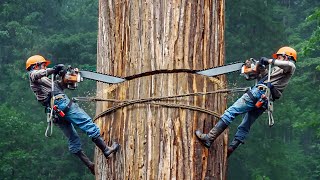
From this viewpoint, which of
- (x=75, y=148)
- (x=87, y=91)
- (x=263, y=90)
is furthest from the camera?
(x=87, y=91)

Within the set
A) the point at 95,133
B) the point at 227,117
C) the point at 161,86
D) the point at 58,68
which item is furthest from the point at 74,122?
the point at 227,117

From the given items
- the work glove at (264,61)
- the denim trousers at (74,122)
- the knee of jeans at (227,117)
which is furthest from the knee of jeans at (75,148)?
the work glove at (264,61)

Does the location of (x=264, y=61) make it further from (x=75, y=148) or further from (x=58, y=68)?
(x=75, y=148)

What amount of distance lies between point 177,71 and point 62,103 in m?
1.16

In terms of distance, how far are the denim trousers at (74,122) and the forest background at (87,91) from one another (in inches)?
1107

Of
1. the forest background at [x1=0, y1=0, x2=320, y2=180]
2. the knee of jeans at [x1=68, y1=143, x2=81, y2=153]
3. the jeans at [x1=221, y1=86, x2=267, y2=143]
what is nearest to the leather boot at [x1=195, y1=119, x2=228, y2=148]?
the jeans at [x1=221, y1=86, x2=267, y2=143]

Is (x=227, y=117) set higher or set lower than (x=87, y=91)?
higher

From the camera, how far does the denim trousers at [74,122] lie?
215 inches

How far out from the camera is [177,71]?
202 inches

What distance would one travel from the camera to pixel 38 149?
121ft

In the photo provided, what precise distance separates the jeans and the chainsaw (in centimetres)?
→ 19

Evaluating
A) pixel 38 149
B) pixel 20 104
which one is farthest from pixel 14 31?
pixel 38 149

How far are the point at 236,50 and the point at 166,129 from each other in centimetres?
3590

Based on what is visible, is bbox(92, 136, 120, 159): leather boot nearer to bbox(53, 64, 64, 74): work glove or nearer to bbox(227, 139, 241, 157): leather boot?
bbox(53, 64, 64, 74): work glove
